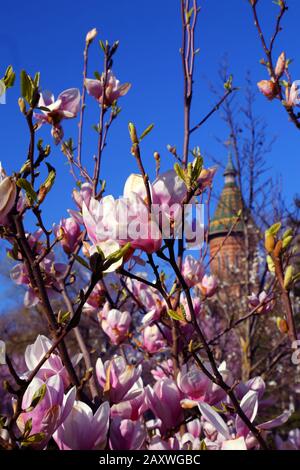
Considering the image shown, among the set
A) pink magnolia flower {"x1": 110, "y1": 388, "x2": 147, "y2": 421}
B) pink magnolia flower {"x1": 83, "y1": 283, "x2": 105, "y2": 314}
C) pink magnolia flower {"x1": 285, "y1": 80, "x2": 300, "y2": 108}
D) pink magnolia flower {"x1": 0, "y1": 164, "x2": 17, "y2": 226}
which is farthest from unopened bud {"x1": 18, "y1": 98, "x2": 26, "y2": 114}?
pink magnolia flower {"x1": 285, "y1": 80, "x2": 300, "y2": 108}

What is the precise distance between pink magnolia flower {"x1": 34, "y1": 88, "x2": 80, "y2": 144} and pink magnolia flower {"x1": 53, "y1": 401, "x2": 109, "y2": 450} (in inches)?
46.8

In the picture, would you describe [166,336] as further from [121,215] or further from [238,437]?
[121,215]

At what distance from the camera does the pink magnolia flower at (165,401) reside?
1.18 metres

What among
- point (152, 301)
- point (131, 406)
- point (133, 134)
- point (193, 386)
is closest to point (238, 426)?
point (193, 386)

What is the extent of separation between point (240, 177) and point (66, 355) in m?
5.06

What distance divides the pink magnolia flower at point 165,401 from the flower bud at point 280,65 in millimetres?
1816

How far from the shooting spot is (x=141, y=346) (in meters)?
2.09

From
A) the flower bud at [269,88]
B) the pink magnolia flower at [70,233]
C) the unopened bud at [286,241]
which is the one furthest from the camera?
the flower bud at [269,88]

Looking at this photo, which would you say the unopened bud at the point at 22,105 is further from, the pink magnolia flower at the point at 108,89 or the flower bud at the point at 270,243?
the pink magnolia flower at the point at 108,89

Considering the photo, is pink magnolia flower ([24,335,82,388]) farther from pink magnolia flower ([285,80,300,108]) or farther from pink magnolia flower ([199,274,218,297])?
pink magnolia flower ([285,80,300,108])

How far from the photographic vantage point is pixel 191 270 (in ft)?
6.19

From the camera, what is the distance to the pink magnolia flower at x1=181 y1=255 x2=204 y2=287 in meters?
1.88

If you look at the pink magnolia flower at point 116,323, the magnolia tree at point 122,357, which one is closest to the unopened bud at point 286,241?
the magnolia tree at point 122,357

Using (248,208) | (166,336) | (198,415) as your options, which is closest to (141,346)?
(166,336)
